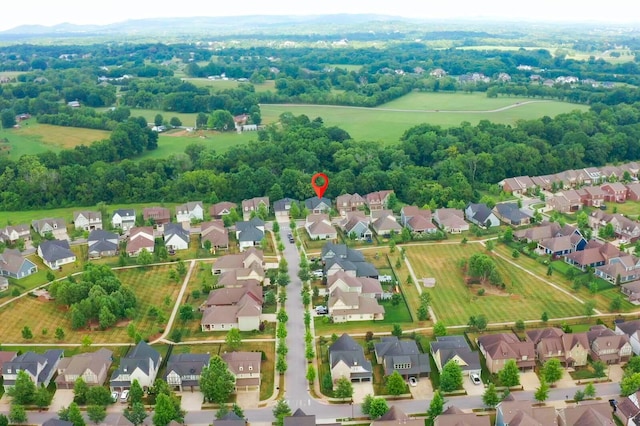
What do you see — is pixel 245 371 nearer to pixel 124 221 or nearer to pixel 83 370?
pixel 83 370

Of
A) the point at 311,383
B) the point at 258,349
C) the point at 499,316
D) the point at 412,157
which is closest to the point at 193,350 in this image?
the point at 258,349

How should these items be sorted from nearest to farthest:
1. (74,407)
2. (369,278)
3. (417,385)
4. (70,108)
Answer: (74,407), (417,385), (369,278), (70,108)

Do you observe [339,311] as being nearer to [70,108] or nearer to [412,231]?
[412,231]

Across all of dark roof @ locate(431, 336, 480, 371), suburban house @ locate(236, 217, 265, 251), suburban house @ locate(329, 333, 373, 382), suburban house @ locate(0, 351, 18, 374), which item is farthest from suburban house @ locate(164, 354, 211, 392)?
suburban house @ locate(236, 217, 265, 251)

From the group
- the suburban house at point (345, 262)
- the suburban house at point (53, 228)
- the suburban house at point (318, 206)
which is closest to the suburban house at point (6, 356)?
the suburban house at point (53, 228)

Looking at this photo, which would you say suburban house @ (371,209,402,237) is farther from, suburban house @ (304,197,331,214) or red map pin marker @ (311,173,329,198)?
red map pin marker @ (311,173,329,198)

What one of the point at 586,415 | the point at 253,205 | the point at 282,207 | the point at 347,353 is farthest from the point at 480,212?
the point at 586,415
